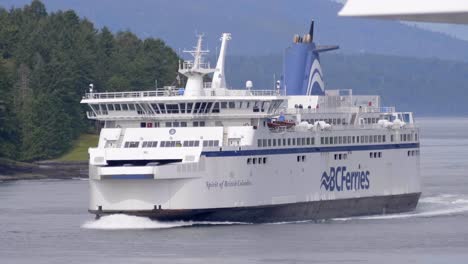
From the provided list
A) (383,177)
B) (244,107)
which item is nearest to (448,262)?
(244,107)

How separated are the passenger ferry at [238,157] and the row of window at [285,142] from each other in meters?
0.05

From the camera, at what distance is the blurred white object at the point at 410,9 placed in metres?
17.4

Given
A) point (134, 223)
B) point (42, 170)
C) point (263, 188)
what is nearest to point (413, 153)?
point (263, 188)

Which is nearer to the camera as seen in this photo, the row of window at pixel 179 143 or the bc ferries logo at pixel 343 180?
the row of window at pixel 179 143

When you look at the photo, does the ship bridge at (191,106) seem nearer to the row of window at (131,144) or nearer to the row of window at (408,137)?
the row of window at (131,144)

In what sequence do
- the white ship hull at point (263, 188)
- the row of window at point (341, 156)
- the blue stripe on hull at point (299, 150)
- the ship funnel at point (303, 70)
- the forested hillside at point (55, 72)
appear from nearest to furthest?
1. the white ship hull at point (263, 188)
2. the blue stripe on hull at point (299, 150)
3. the row of window at point (341, 156)
4. the ship funnel at point (303, 70)
5. the forested hillside at point (55, 72)

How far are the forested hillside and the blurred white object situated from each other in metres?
88.0

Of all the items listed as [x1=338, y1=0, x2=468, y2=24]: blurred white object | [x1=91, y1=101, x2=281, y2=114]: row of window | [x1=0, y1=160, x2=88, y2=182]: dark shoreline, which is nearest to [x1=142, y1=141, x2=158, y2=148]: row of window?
[x1=91, y1=101, x2=281, y2=114]: row of window

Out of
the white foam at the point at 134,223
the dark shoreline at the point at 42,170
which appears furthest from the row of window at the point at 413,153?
the dark shoreline at the point at 42,170

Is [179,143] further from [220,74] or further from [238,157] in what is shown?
[220,74]

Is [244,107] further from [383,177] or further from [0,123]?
[0,123]

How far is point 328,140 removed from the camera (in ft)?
186

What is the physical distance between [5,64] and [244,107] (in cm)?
7049

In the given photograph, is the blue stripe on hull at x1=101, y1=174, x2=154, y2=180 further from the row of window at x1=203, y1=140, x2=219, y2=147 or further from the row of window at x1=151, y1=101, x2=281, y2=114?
the row of window at x1=151, y1=101, x2=281, y2=114
